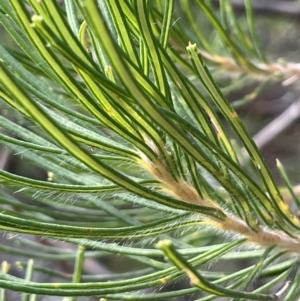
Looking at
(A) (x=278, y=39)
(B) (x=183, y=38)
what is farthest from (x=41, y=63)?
(A) (x=278, y=39)

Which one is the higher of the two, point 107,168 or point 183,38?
point 183,38

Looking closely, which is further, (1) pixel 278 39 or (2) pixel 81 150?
(1) pixel 278 39

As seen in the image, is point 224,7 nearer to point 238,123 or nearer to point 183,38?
point 183,38

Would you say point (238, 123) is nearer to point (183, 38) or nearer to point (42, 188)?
point (42, 188)

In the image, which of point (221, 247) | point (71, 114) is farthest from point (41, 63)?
point (221, 247)

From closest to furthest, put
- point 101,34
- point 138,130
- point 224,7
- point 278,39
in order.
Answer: point 101,34 < point 138,130 < point 224,7 < point 278,39

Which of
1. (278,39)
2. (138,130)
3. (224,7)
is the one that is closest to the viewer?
(138,130)

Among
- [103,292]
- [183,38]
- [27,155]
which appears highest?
[183,38]

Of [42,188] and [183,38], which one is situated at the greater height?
[183,38]

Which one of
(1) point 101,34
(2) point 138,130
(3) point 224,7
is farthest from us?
(3) point 224,7
